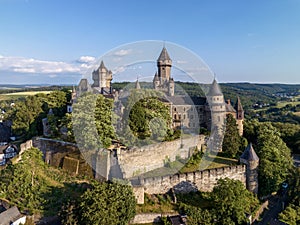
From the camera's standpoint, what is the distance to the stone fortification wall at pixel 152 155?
21.5 m

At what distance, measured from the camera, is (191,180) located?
21.9 metres

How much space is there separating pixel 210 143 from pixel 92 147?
14126 mm

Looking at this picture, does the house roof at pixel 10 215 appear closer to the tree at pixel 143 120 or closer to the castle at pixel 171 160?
the castle at pixel 171 160

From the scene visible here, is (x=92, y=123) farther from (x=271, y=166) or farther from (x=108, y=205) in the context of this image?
(x=271, y=166)

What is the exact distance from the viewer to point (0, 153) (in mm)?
Answer: 27453

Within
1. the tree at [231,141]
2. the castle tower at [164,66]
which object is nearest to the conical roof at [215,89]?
the tree at [231,141]

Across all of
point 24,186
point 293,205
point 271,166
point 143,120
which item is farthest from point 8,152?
point 293,205

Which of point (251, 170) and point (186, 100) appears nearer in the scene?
point (251, 170)

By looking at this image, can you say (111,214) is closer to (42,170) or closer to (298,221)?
(42,170)

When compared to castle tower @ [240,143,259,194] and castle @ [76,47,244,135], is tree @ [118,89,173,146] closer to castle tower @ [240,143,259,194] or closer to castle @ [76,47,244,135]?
castle @ [76,47,244,135]

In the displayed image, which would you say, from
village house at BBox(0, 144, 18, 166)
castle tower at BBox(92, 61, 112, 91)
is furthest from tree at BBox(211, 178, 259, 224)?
A: castle tower at BBox(92, 61, 112, 91)

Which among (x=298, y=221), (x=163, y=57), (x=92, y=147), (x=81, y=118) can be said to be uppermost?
(x=163, y=57)

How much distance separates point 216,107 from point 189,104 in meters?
5.39

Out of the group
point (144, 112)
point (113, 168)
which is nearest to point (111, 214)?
point (113, 168)
